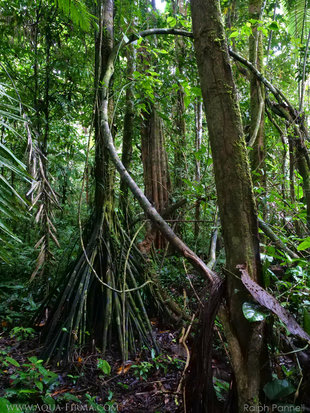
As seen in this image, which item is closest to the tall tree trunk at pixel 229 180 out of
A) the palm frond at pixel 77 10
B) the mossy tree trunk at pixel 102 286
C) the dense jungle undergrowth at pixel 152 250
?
the dense jungle undergrowth at pixel 152 250

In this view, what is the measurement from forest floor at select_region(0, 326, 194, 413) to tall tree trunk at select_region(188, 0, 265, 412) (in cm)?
54

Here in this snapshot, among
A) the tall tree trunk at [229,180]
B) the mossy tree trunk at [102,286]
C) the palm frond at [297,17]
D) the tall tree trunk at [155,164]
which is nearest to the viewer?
the tall tree trunk at [229,180]

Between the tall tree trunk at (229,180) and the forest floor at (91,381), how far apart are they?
542 mm

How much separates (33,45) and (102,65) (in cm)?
159

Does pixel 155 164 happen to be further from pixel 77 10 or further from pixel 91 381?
pixel 91 381

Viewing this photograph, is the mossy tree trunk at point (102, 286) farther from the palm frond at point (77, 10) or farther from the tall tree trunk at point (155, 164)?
the tall tree trunk at point (155, 164)

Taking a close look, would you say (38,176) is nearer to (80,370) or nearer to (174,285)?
(80,370)

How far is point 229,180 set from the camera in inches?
48.8

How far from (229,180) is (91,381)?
169 centimetres

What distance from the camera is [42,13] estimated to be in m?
3.52

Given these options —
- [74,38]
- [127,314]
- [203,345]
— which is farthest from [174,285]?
[74,38]

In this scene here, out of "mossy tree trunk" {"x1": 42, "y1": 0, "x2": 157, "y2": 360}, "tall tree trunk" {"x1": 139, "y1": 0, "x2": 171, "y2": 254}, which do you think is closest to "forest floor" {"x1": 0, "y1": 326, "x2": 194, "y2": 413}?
"mossy tree trunk" {"x1": 42, "y1": 0, "x2": 157, "y2": 360}

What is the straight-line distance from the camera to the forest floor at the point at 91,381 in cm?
164

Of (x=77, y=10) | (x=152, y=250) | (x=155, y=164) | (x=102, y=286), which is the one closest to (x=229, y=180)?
(x=102, y=286)
